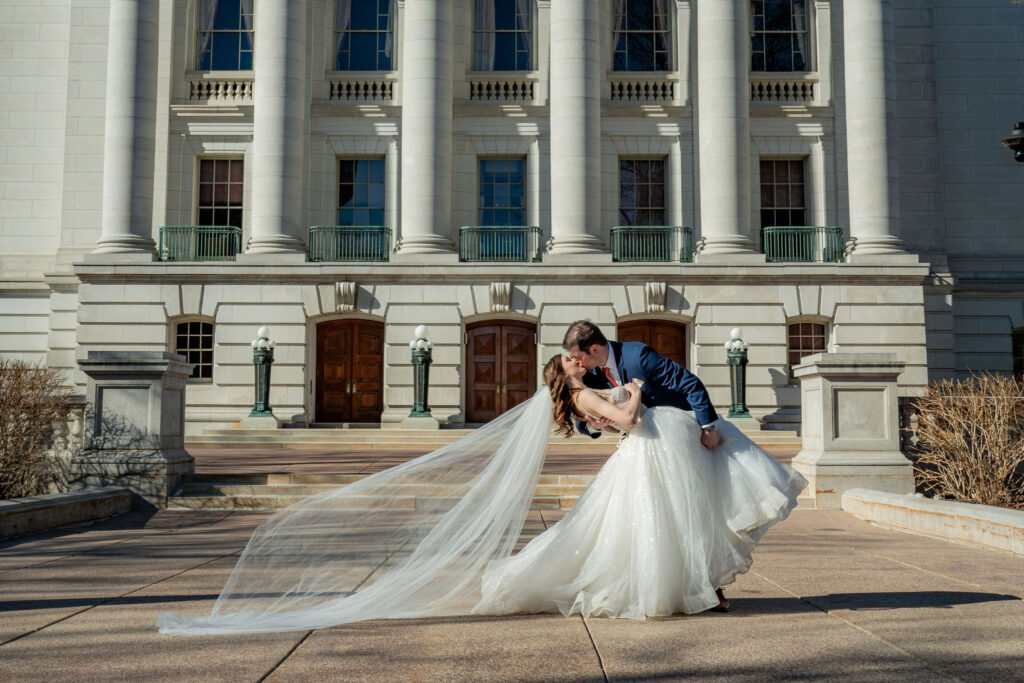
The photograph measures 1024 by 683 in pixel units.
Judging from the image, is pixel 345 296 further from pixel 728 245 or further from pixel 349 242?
pixel 728 245

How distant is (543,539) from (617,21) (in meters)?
25.1

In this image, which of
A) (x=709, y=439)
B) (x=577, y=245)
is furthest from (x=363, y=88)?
(x=709, y=439)

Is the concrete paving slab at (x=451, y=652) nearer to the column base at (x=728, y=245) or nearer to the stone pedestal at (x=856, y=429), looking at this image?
the stone pedestal at (x=856, y=429)

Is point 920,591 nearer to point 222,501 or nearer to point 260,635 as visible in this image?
point 260,635

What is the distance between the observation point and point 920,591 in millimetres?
6488

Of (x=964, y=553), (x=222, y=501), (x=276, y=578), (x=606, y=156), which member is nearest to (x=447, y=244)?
(x=606, y=156)

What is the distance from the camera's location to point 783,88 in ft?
90.6

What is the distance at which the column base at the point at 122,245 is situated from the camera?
2480 cm

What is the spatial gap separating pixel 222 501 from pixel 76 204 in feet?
61.9

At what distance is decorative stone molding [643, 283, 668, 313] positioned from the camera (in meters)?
24.6

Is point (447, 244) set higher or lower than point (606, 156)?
lower

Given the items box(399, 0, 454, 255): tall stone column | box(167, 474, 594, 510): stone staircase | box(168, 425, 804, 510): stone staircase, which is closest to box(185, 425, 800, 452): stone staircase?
box(168, 425, 804, 510): stone staircase

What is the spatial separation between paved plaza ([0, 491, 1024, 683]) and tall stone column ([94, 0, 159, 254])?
752 inches

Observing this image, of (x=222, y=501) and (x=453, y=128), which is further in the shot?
(x=453, y=128)
